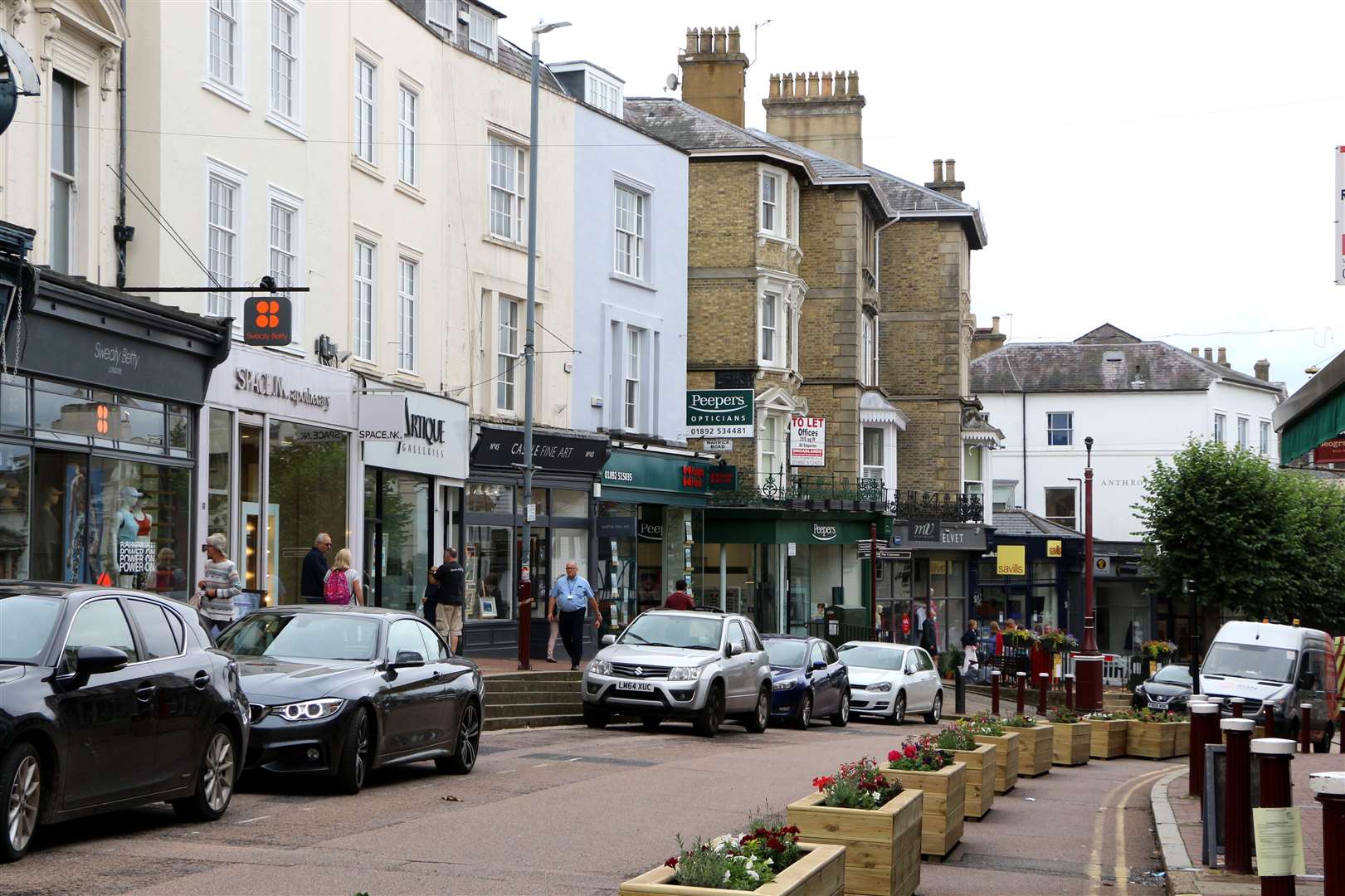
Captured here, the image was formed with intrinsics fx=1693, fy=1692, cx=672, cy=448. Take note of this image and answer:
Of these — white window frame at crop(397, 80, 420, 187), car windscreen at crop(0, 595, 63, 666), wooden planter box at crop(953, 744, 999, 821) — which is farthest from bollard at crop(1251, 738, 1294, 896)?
white window frame at crop(397, 80, 420, 187)

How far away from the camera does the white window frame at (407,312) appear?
2792 cm

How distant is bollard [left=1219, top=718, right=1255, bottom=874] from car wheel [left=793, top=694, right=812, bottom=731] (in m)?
14.6

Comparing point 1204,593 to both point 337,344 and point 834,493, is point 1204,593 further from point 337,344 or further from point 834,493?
point 337,344

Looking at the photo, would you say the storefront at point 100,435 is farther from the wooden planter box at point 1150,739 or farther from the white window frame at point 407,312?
the wooden planter box at point 1150,739

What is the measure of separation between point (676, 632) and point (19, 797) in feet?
44.0

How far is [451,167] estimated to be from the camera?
97.7 ft

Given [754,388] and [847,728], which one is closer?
[847,728]

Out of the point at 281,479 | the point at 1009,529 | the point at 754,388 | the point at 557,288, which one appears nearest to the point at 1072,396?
the point at 1009,529

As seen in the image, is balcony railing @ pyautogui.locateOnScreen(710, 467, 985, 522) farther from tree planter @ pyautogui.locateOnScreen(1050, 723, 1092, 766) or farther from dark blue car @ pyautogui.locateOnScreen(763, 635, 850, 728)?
tree planter @ pyautogui.locateOnScreen(1050, 723, 1092, 766)

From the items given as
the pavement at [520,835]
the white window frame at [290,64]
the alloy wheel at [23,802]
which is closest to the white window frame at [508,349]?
the white window frame at [290,64]

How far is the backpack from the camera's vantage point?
21.1 meters

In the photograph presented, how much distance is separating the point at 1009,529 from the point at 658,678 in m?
42.9

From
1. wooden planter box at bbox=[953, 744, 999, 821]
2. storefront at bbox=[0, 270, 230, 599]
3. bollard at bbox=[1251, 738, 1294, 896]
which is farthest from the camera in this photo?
storefront at bbox=[0, 270, 230, 599]

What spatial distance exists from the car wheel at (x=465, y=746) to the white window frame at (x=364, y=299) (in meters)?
11.5
